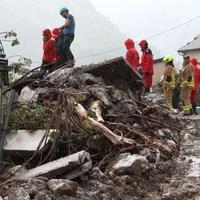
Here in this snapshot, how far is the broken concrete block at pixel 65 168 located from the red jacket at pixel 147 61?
21.3 ft

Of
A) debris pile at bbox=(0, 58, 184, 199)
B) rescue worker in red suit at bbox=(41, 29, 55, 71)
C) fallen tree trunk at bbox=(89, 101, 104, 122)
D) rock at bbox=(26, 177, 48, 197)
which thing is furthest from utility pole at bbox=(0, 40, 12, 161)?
rescue worker in red suit at bbox=(41, 29, 55, 71)

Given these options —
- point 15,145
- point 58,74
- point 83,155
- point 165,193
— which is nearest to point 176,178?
point 165,193

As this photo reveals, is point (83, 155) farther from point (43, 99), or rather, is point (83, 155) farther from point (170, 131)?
point (170, 131)

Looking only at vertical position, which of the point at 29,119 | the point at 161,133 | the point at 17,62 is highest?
the point at 17,62

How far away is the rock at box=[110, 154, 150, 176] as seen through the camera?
570 cm

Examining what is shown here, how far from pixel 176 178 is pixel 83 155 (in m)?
1.25

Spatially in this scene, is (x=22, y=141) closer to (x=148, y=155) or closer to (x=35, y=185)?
(x=35, y=185)

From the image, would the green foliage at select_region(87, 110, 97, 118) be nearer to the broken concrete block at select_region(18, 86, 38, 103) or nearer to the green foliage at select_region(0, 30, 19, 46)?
the broken concrete block at select_region(18, 86, 38, 103)

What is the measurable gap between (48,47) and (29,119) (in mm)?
4445

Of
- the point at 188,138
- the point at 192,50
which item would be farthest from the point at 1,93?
the point at 192,50

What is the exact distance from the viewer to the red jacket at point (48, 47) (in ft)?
35.1

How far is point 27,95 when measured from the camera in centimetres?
770

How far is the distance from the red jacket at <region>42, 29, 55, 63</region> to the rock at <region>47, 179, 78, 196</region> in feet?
19.7

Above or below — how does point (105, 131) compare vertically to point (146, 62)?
below
